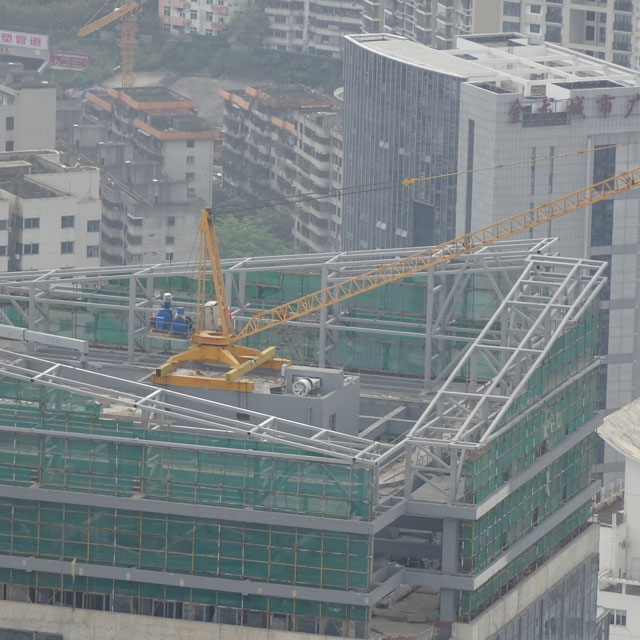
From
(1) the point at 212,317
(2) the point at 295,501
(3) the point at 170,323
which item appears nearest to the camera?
(2) the point at 295,501

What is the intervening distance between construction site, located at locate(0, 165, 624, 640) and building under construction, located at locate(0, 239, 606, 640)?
144 mm

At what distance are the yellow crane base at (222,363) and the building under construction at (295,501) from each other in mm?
859

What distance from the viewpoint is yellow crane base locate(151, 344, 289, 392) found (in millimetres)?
169500

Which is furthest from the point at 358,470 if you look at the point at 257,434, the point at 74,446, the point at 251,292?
the point at 251,292

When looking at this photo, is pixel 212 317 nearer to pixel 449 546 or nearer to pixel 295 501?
pixel 295 501

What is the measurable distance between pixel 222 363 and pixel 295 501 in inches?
939

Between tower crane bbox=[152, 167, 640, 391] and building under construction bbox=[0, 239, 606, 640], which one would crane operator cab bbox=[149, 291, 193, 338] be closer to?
tower crane bbox=[152, 167, 640, 391]

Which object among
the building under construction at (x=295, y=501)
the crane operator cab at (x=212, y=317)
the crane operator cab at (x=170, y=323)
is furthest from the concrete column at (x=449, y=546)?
the crane operator cab at (x=170, y=323)

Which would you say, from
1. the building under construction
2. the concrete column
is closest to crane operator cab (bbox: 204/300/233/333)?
the building under construction

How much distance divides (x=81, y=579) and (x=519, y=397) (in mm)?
29187

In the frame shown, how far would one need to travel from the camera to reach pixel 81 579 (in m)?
158

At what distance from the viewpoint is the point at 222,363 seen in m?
175

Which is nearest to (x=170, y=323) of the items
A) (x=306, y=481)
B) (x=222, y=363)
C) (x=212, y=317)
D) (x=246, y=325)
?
(x=212, y=317)

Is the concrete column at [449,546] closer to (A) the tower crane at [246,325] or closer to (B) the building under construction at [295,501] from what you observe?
(B) the building under construction at [295,501]
